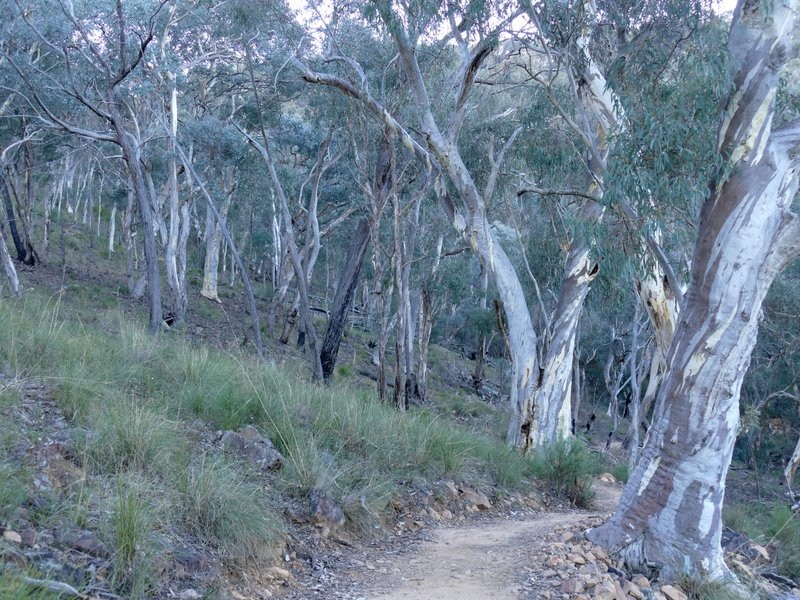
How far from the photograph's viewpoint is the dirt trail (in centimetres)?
475

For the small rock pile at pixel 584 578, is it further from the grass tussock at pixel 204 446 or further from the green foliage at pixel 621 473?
the green foliage at pixel 621 473

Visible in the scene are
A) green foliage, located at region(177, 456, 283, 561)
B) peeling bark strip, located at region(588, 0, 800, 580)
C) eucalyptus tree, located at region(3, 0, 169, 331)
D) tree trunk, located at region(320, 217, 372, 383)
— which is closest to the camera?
green foliage, located at region(177, 456, 283, 561)

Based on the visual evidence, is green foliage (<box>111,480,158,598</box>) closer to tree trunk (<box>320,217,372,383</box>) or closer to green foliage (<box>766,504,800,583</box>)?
green foliage (<box>766,504,800,583</box>)

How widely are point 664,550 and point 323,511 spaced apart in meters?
2.47

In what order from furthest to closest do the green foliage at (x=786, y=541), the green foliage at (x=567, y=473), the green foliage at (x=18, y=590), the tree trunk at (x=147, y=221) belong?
the tree trunk at (x=147, y=221), the green foliage at (x=567, y=473), the green foliage at (x=786, y=541), the green foliage at (x=18, y=590)

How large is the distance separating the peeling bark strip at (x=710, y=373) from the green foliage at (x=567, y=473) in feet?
9.77

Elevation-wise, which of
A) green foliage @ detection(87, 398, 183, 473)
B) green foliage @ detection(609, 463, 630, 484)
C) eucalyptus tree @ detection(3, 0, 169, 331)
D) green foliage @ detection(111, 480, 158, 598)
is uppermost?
eucalyptus tree @ detection(3, 0, 169, 331)

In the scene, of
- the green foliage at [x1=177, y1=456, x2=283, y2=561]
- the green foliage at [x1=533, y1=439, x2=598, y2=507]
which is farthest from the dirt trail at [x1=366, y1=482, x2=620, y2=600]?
the green foliage at [x1=533, y1=439, x2=598, y2=507]

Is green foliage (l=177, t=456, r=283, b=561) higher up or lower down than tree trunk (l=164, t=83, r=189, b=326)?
lower down

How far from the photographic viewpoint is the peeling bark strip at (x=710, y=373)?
556 cm

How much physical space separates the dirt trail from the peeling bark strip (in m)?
0.68

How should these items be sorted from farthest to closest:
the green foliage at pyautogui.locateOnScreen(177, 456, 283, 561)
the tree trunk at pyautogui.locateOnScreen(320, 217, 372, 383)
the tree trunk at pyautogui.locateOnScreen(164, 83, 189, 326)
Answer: the tree trunk at pyautogui.locateOnScreen(164, 83, 189, 326) < the tree trunk at pyautogui.locateOnScreen(320, 217, 372, 383) < the green foliage at pyautogui.locateOnScreen(177, 456, 283, 561)

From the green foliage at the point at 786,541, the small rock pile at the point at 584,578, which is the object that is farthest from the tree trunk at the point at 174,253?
the small rock pile at the point at 584,578

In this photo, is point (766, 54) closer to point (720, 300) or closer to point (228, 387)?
point (720, 300)
